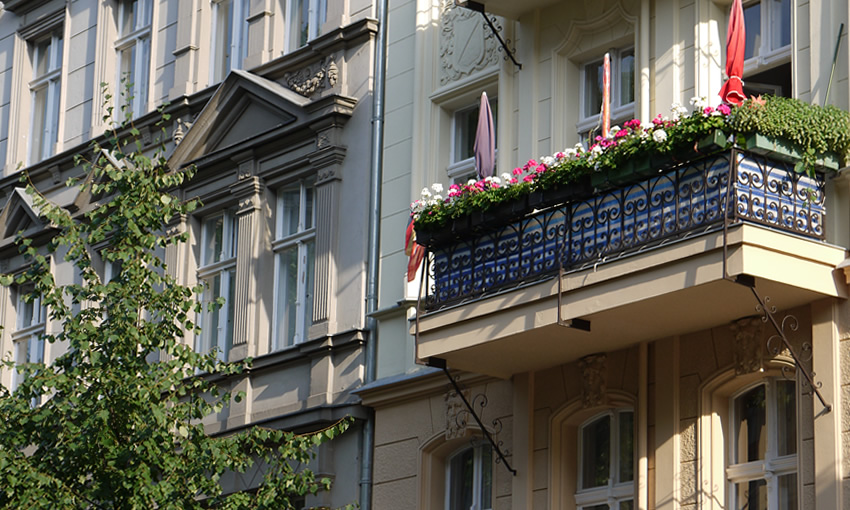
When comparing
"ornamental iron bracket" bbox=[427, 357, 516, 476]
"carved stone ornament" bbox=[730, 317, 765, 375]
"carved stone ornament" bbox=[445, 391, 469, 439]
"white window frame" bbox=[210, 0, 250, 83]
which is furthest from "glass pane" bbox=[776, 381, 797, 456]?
"white window frame" bbox=[210, 0, 250, 83]

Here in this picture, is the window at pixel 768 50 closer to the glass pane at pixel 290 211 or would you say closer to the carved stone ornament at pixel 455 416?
the carved stone ornament at pixel 455 416

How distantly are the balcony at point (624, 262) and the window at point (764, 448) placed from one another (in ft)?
2.61

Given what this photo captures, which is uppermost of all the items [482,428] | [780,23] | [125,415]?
[780,23]

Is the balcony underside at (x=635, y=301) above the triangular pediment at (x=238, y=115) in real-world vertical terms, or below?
below

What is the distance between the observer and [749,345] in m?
15.4

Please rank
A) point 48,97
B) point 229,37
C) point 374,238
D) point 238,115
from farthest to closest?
point 48,97, point 229,37, point 238,115, point 374,238

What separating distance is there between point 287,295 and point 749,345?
817 cm

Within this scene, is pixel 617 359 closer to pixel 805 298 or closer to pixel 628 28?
pixel 805 298

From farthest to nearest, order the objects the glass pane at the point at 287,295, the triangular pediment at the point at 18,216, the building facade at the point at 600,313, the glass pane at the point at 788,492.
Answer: the triangular pediment at the point at 18,216
the glass pane at the point at 287,295
the glass pane at the point at 788,492
the building facade at the point at 600,313

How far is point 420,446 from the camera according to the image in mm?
19047

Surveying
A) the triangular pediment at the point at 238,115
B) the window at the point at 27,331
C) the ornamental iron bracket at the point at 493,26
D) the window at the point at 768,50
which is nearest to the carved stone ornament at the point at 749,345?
→ the window at the point at 768,50

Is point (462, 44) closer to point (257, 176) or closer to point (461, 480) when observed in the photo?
point (257, 176)

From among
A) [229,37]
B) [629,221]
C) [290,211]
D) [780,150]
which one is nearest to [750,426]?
[629,221]

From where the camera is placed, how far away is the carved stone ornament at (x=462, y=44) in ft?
65.0
